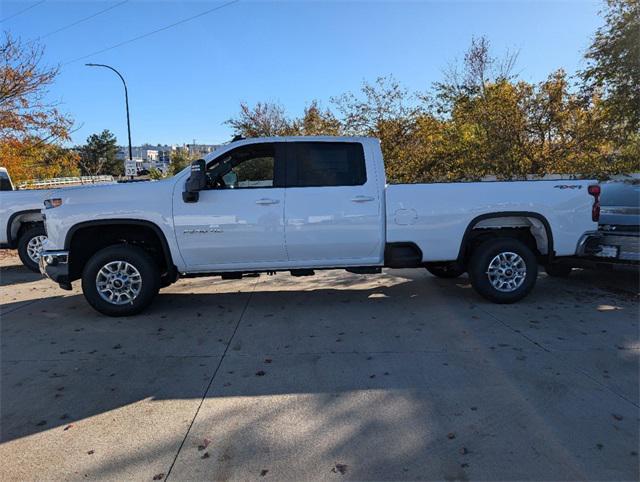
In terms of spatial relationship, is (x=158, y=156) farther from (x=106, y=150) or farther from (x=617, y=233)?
(x=617, y=233)

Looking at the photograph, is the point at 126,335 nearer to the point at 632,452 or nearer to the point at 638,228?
the point at 632,452

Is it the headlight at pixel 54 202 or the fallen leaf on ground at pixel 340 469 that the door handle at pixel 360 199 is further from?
the fallen leaf on ground at pixel 340 469

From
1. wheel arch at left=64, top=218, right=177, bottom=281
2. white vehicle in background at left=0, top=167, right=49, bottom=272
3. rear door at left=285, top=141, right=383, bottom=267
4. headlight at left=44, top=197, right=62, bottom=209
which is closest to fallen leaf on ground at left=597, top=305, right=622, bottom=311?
rear door at left=285, top=141, right=383, bottom=267

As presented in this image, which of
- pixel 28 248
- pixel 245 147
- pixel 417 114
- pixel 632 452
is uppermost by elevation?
pixel 417 114

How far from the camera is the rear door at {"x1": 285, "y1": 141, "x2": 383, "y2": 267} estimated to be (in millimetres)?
5699

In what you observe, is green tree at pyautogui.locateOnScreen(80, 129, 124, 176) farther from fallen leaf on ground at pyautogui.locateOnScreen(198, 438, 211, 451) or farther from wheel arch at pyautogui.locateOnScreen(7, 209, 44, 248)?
fallen leaf on ground at pyautogui.locateOnScreen(198, 438, 211, 451)

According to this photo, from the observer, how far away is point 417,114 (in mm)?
15258

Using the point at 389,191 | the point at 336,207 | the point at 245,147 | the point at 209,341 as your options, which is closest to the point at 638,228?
the point at 389,191

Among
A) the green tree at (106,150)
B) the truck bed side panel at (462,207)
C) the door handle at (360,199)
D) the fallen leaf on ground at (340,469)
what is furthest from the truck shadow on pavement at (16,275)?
the green tree at (106,150)

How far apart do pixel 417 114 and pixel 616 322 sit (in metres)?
11.0

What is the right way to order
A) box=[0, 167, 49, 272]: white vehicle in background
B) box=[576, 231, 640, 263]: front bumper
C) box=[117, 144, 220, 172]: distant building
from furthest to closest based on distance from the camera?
box=[117, 144, 220, 172]: distant building → box=[0, 167, 49, 272]: white vehicle in background → box=[576, 231, 640, 263]: front bumper

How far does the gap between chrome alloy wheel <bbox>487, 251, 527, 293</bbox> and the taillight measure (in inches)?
41.4

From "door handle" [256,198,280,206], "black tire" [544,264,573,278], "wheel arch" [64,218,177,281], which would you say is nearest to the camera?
"wheel arch" [64,218,177,281]

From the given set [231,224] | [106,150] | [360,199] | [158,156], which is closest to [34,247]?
[231,224]
